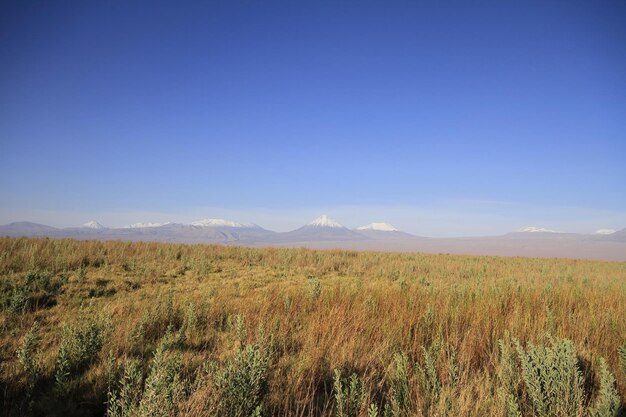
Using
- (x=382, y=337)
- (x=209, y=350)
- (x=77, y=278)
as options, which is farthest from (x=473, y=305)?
(x=77, y=278)

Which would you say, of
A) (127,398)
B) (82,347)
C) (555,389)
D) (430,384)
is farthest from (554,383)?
(82,347)

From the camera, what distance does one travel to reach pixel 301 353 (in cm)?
388

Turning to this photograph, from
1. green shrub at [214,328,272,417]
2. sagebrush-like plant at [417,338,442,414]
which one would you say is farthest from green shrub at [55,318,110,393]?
sagebrush-like plant at [417,338,442,414]

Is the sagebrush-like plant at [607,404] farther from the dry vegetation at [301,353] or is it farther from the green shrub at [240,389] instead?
the green shrub at [240,389]

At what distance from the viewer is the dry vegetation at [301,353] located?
8.70ft

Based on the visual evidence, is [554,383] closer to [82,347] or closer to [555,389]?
[555,389]

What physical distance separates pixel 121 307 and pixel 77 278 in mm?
4162

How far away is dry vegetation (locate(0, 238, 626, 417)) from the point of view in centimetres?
265

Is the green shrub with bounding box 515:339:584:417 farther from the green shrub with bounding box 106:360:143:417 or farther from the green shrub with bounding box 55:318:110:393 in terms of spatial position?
the green shrub with bounding box 55:318:110:393

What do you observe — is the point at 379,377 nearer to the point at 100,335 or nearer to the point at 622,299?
the point at 100,335

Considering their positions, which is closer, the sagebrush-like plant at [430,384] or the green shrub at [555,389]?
the green shrub at [555,389]

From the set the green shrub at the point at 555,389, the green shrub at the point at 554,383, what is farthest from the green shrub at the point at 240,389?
the green shrub at the point at 554,383

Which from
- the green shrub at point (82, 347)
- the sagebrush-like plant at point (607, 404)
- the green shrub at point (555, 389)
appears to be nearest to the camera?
the sagebrush-like plant at point (607, 404)

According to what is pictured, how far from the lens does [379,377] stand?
143 inches
